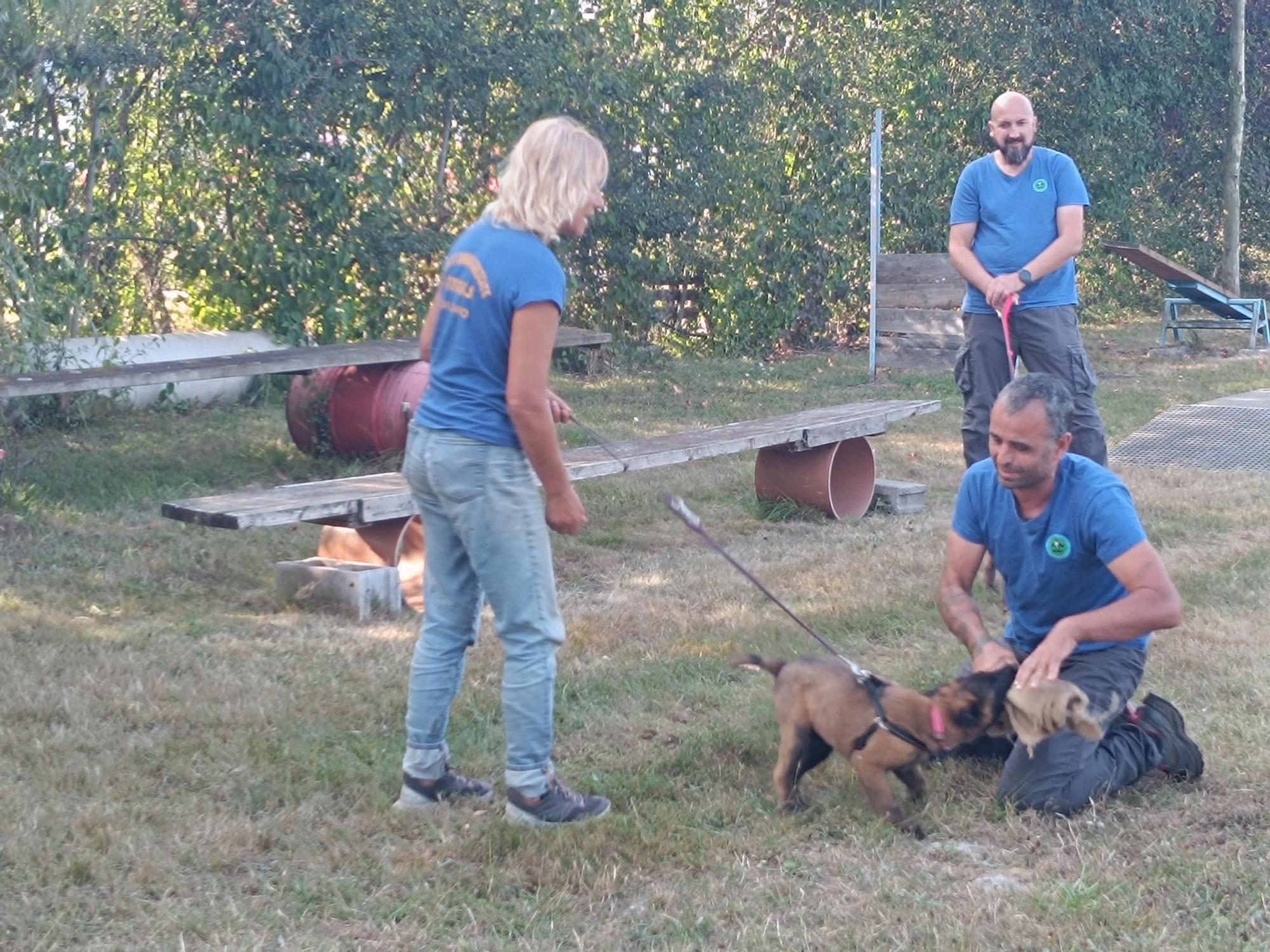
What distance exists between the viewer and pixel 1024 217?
5.89m

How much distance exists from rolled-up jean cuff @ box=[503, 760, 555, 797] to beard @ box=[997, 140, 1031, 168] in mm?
3543

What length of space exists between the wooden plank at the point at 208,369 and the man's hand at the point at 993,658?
4.48m

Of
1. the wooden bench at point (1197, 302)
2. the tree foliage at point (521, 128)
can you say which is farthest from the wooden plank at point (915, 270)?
the wooden bench at point (1197, 302)

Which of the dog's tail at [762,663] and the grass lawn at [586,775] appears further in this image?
the dog's tail at [762,663]

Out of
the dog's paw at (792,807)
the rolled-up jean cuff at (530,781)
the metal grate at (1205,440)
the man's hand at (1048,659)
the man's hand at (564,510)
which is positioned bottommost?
the metal grate at (1205,440)

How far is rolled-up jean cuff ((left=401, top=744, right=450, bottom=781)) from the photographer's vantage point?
12.3 ft

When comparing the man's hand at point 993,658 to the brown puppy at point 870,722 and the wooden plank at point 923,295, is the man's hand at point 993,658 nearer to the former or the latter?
the brown puppy at point 870,722

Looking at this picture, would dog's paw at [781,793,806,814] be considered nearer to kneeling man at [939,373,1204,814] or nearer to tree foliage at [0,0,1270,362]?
kneeling man at [939,373,1204,814]

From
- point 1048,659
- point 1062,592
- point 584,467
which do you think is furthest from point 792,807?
point 584,467

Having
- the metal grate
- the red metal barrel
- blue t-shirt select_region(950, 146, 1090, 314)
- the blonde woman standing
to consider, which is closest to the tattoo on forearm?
the blonde woman standing

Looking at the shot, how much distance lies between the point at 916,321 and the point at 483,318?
1071cm

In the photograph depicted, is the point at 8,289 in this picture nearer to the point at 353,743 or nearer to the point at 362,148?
the point at 362,148

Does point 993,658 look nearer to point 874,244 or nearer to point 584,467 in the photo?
point 584,467

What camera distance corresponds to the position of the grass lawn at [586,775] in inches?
126
